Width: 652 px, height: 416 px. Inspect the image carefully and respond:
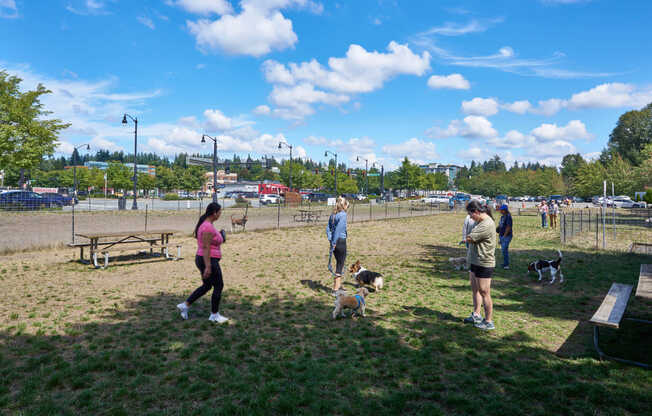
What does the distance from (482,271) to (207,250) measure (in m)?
4.08

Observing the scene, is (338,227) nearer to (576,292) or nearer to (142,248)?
(576,292)

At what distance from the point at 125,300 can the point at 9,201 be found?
18211 mm

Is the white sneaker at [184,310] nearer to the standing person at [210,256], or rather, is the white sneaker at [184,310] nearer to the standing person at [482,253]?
the standing person at [210,256]

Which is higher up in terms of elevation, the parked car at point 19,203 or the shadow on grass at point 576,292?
the parked car at point 19,203

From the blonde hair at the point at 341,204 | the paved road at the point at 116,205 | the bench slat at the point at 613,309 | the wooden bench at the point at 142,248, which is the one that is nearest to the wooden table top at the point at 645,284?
the bench slat at the point at 613,309

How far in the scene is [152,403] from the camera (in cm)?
349

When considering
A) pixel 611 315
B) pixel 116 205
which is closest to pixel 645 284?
pixel 611 315

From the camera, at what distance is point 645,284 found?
554 cm

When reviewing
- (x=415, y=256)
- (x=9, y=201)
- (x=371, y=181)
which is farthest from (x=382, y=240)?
(x=371, y=181)

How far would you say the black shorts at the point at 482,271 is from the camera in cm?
527

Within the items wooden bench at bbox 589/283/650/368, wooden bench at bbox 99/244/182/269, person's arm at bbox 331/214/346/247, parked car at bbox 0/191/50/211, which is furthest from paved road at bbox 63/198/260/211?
wooden bench at bbox 589/283/650/368

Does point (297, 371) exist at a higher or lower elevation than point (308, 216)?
lower

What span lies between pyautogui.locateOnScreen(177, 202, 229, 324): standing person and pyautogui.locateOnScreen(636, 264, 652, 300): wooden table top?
594cm

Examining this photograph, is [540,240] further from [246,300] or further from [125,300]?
[125,300]
